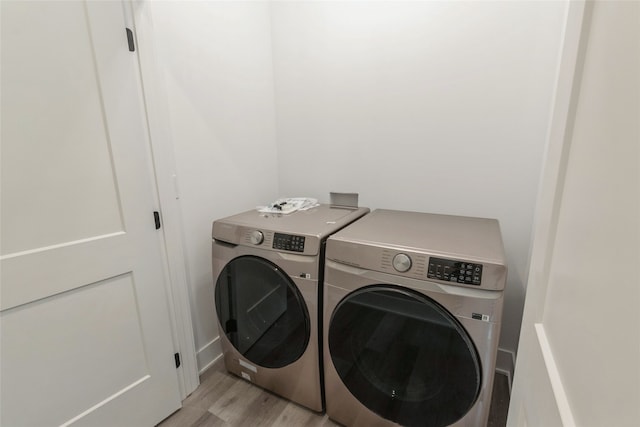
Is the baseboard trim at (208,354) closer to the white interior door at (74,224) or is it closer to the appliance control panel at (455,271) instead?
the white interior door at (74,224)

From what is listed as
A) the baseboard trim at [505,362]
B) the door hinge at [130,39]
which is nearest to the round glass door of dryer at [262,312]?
the door hinge at [130,39]

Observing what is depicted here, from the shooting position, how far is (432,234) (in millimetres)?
1259

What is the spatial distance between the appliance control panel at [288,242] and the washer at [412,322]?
0.15 meters

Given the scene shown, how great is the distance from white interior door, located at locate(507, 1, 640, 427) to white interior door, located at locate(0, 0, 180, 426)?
1476 mm

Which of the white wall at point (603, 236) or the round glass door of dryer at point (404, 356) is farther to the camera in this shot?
the round glass door of dryer at point (404, 356)

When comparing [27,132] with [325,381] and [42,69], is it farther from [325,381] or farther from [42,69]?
[325,381]

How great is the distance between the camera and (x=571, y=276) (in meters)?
0.49

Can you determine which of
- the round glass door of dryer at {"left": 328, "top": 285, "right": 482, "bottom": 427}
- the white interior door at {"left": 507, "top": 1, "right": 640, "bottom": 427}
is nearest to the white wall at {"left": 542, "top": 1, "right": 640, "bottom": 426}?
the white interior door at {"left": 507, "top": 1, "right": 640, "bottom": 427}

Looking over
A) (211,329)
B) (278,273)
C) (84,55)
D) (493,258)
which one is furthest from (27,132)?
(493,258)

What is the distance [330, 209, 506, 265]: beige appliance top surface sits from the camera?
1.06 metres

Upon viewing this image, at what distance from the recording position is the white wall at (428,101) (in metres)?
1.43

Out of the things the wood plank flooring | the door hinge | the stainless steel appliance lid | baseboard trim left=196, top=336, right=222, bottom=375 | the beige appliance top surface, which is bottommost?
the wood plank flooring

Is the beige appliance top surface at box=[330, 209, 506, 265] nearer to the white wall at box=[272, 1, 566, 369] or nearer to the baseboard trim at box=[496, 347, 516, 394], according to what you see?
the white wall at box=[272, 1, 566, 369]

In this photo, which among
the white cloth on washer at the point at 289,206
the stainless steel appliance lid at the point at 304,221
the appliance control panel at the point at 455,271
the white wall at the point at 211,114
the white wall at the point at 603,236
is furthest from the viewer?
the white cloth on washer at the point at 289,206
